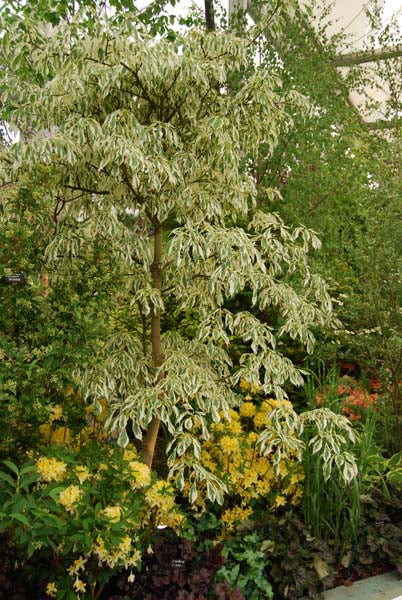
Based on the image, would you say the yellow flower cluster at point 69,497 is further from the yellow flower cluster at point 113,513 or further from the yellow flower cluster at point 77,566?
the yellow flower cluster at point 77,566

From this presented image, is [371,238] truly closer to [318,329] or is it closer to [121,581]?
[318,329]

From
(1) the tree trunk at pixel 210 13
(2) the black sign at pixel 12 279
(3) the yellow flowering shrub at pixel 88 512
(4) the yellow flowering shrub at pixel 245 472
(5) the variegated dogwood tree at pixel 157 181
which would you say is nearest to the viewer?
(3) the yellow flowering shrub at pixel 88 512

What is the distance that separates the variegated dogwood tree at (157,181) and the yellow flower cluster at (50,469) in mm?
454

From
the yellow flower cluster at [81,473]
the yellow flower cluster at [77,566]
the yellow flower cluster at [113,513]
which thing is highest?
the yellow flower cluster at [81,473]

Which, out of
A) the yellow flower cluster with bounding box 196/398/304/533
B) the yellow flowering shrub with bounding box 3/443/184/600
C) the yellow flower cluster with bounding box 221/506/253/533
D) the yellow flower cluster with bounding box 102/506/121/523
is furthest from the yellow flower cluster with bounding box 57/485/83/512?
the yellow flower cluster with bounding box 221/506/253/533

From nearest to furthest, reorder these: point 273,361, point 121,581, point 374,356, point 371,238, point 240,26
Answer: point 121,581 < point 273,361 < point 371,238 < point 374,356 < point 240,26

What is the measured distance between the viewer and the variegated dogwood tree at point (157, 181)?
2.65 meters

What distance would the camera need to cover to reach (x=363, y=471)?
317 cm

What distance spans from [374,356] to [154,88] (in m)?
2.30

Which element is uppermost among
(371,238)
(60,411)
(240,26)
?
(240,26)

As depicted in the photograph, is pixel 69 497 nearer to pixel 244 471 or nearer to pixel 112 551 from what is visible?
pixel 112 551

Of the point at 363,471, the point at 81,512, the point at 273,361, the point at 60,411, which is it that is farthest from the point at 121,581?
the point at 363,471

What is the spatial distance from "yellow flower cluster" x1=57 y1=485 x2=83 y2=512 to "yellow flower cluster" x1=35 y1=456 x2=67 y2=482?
0.24 ft

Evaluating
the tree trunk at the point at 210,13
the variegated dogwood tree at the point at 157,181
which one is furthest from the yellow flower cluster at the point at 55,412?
the tree trunk at the point at 210,13
